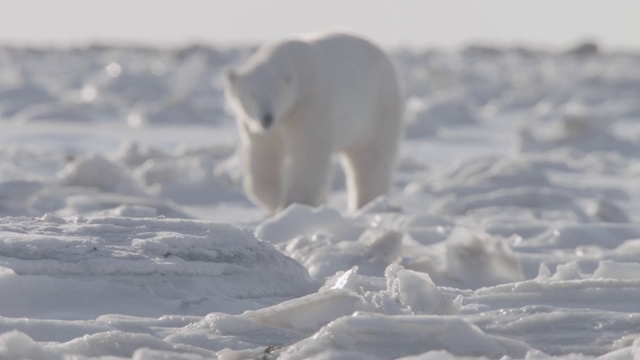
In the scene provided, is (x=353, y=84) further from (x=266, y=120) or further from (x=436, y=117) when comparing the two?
(x=436, y=117)

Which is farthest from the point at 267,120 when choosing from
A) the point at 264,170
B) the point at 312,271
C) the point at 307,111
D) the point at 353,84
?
the point at 312,271

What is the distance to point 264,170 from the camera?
6.09m

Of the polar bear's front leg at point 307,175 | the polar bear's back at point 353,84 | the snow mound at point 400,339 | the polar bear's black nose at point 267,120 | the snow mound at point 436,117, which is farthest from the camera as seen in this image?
the snow mound at point 436,117

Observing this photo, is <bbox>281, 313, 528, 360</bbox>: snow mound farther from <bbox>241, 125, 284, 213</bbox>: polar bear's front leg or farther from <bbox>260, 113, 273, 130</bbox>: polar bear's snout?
<bbox>241, 125, 284, 213</bbox>: polar bear's front leg

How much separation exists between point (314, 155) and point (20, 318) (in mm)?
3511

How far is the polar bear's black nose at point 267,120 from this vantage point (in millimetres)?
5668

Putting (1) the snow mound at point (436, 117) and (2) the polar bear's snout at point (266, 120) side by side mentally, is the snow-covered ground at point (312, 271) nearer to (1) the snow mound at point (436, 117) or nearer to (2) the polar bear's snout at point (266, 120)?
(2) the polar bear's snout at point (266, 120)

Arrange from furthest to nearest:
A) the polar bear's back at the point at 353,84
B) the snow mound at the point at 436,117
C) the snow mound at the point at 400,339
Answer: the snow mound at the point at 436,117, the polar bear's back at the point at 353,84, the snow mound at the point at 400,339

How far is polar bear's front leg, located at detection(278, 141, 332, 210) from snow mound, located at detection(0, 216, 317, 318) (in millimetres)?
2892

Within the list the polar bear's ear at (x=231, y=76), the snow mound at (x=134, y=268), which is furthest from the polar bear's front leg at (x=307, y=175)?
the snow mound at (x=134, y=268)

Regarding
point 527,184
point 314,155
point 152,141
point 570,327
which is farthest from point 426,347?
point 152,141

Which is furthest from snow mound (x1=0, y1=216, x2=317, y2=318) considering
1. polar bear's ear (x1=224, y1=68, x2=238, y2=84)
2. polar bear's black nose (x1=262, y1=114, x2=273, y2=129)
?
polar bear's ear (x1=224, y1=68, x2=238, y2=84)

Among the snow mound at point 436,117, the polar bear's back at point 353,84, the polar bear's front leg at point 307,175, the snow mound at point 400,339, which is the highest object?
the snow mound at point 400,339

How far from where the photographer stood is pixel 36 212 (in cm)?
474
